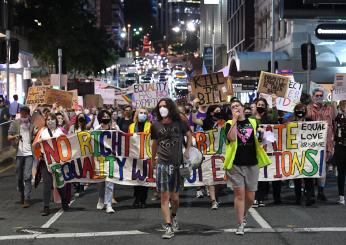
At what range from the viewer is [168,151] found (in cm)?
823

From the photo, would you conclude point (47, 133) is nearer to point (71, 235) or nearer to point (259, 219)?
point (71, 235)

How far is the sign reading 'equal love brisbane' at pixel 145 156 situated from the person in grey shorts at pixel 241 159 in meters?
2.50

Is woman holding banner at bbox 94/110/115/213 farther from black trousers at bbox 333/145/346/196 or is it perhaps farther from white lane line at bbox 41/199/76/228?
black trousers at bbox 333/145/346/196

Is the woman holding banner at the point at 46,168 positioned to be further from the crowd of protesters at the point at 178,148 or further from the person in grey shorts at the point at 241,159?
the person in grey shorts at the point at 241,159

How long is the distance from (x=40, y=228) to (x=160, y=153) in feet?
6.93

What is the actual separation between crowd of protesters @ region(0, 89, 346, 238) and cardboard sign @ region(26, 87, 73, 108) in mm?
5889

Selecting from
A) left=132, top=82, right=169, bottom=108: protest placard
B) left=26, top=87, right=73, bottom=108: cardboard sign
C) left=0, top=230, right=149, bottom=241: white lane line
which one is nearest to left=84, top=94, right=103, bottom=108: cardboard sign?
left=26, top=87, right=73, bottom=108: cardboard sign

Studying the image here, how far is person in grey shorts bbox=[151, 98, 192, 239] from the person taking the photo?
26.9ft

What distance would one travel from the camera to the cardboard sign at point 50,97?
19.3 metres

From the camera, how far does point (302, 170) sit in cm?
1087

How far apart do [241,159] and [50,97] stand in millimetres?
11876

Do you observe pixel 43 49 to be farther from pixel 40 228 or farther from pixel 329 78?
pixel 40 228

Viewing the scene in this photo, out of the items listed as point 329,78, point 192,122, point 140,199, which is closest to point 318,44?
point 329,78

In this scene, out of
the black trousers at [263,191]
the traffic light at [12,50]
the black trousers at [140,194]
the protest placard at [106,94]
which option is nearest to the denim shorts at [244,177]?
the black trousers at [263,191]
